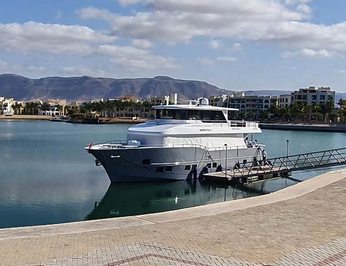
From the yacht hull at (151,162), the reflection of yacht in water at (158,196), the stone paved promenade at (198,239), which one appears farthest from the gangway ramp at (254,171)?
the stone paved promenade at (198,239)

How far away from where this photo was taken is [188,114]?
112 ft

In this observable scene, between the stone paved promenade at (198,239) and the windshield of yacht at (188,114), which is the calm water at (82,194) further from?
the stone paved promenade at (198,239)

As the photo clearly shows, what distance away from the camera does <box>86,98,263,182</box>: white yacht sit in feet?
103

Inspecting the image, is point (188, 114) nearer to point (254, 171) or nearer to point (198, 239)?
point (254, 171)

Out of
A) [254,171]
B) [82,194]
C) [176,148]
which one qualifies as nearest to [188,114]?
[176,148]

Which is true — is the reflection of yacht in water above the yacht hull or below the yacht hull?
below

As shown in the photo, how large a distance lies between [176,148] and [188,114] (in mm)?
3295

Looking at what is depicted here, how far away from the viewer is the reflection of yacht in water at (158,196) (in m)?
25.4

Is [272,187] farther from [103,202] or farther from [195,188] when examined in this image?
[103,202]

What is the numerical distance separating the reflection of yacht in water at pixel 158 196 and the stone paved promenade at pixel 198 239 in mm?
8828

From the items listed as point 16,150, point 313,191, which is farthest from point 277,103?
point 313,191

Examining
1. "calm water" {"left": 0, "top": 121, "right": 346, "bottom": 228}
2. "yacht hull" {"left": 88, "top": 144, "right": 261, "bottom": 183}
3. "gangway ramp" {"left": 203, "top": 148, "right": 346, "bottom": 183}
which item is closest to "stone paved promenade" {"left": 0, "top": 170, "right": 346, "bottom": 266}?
"calm water" {"left": 0, "top": 121, "right": 346, "bottom": 228}

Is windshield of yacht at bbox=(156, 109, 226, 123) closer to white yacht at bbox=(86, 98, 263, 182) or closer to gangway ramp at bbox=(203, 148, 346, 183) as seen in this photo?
white yacht at bbox=(86, 98, 263, 182)

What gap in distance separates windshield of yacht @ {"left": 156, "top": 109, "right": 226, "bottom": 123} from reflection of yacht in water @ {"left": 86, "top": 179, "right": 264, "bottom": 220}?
430 centimetres
